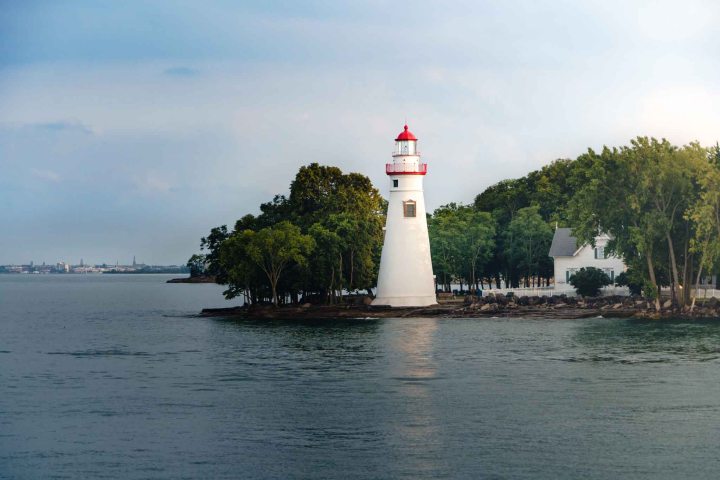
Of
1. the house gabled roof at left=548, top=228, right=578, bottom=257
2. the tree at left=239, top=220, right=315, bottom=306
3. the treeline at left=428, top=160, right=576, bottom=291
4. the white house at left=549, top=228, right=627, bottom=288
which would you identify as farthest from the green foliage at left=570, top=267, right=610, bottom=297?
the tree at left=239, top=220, right=315, bottom=306

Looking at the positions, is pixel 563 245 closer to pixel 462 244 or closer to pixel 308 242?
pixel 462 244

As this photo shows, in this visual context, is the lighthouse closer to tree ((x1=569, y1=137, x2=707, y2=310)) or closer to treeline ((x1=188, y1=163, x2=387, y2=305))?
treeline ((x1=188, y1=163, x2=387, y2=305))

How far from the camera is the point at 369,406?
40.8 m

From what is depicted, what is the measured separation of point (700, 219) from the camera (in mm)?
79375

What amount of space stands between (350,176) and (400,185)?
18959 millimetres

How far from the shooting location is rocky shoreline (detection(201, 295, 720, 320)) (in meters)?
85.3

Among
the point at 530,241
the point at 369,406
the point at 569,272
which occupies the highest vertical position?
the point at 530,241

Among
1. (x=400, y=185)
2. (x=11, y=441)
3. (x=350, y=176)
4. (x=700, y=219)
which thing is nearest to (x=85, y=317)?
(x=350, y=176)

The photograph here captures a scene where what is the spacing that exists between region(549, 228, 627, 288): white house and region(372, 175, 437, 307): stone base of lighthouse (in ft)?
71.6

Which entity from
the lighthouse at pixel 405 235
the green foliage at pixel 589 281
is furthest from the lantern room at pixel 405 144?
the green foliage at pixel 589 281

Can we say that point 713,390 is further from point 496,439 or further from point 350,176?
point 350,176

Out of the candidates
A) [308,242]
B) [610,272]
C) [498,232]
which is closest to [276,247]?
[308,242]

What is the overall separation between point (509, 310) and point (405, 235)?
12.0 metres

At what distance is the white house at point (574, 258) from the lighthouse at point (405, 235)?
71.9ft
